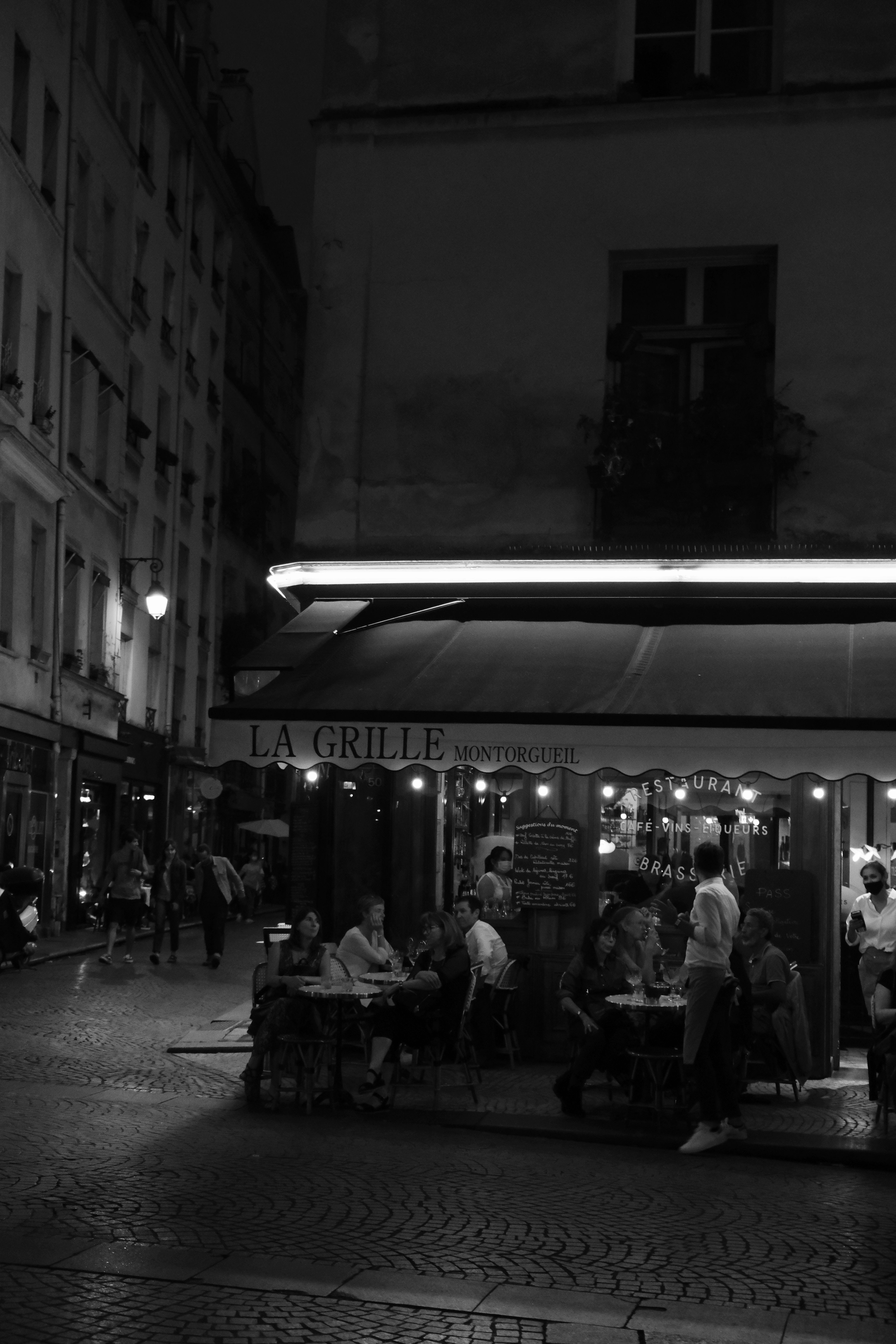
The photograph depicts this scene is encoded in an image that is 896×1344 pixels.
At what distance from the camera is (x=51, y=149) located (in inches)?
1112

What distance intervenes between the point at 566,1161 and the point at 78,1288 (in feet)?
13.0

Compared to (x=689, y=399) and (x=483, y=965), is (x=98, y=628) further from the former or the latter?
(x=483, y=965)

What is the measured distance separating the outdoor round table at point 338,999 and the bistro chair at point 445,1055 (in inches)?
13.8

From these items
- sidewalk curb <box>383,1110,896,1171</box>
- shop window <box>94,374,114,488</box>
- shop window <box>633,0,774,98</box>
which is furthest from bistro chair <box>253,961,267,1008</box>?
shop window <box>94,374,114,488</box>

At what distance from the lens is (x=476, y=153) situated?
14680mm

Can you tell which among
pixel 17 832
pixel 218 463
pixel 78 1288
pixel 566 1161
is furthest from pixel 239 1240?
pixel 218 463

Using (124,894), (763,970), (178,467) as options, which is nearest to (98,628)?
(178,467)

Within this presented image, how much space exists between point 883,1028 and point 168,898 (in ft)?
45.9

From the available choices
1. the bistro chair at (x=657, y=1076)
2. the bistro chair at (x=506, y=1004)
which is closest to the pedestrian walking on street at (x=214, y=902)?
the bistro chair at (x=506, y=1004)

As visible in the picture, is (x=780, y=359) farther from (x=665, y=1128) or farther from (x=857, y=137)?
(x=665, y=1128)

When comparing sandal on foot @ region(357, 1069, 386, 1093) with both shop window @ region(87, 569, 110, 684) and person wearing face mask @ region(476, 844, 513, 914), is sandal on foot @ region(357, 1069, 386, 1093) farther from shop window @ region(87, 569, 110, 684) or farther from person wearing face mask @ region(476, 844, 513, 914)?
shop window @ region(87, 569, 110, 684)

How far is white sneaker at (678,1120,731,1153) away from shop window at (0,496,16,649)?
59.5 ft

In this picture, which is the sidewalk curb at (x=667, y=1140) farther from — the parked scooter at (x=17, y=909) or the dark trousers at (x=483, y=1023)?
the parked scooter at (x=17, y=909)

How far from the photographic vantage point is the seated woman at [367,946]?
41.6 feet
